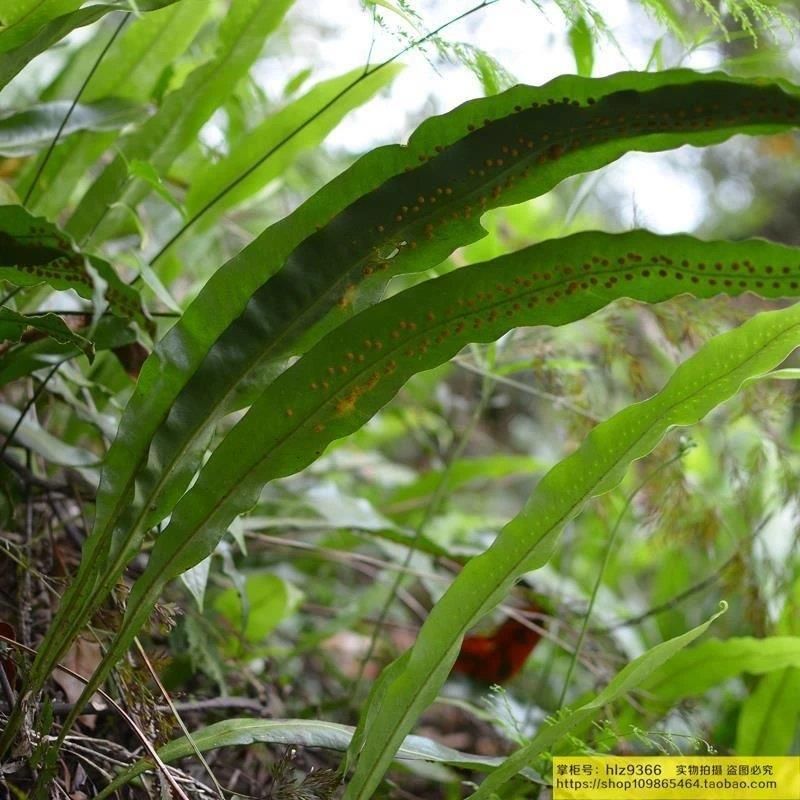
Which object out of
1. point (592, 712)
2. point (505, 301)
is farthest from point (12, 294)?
point (592, 712)

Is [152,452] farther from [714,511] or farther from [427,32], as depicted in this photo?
[714,511]

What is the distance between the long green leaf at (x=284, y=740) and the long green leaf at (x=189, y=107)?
51 centimetres

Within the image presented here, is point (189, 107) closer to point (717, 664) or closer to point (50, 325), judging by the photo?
point (50, 325)

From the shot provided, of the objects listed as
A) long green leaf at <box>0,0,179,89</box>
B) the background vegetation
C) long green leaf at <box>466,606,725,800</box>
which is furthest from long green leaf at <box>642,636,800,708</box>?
long green leaf at <box>0,0,179,89</box>

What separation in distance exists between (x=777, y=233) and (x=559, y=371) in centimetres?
264

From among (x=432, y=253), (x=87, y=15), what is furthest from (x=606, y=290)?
(x=87, y=15)

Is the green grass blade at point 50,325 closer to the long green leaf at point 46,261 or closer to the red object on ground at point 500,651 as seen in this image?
the long green leaf at point 46,261

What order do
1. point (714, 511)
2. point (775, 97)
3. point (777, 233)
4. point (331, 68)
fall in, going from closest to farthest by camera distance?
point (775, 97)
point (714, 511)
point (331, 68)
point (777, 233)

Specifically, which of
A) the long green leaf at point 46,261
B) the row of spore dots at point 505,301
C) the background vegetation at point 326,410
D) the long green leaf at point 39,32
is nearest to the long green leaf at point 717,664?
the background vegetation at point 326,410

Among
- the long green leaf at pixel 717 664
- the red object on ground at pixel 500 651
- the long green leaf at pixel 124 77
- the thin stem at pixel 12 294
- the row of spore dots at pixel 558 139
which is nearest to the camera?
the row of spore dots at pixel 558 139

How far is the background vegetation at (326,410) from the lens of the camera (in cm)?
53

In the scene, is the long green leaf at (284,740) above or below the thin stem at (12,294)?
below

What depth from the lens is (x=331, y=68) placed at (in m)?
1.71

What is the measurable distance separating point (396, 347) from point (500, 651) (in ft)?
2.17
